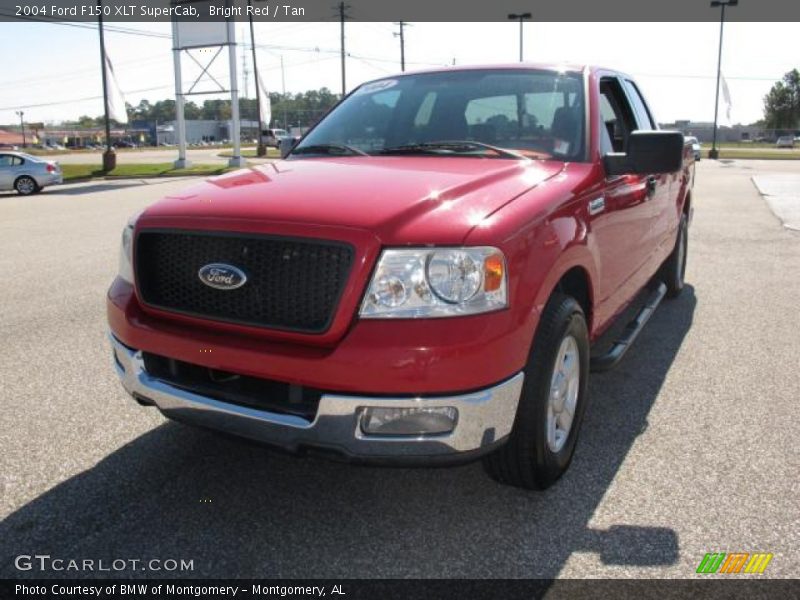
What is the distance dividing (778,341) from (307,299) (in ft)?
13.7

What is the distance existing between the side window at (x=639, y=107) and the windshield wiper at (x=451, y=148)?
1755 mm

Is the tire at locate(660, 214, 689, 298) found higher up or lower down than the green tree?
lower down

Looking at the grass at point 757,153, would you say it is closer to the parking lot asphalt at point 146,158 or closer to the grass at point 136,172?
the parking lot asphalt at point 146,158

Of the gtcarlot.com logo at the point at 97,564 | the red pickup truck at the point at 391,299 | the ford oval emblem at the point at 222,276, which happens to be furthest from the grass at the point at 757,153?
the gtcarlot.com logo at the point at 97,564

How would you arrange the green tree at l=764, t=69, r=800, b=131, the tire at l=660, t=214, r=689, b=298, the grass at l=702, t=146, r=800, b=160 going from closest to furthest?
the tire at l=660, t=214, r=689, b=298, the grass at l=702, t=146, r=800, b=160, the green tree at l=764, t=69, r=800, b=131

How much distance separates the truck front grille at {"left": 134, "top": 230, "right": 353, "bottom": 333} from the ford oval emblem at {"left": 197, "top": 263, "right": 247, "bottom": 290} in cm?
2

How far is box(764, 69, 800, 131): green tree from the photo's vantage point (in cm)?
9875

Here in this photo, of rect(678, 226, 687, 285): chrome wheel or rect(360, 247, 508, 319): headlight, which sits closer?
rect(360, 247, 508, 319): headlight

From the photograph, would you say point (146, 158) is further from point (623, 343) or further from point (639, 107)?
point (623, 343)

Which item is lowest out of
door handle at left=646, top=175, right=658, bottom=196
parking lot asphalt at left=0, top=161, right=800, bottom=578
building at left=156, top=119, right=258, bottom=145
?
parking lot asphalt at left=0, top=161, right=800, bottom=578

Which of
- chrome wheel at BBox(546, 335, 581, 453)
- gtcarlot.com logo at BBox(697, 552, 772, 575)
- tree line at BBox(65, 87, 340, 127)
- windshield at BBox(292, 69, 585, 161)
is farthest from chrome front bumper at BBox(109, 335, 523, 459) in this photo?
tree line at BBox(65, 87, 340, 127)

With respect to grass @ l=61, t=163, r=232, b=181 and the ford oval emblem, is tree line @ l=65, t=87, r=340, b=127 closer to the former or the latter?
grass @ l=61, t=163, r=232, b=181

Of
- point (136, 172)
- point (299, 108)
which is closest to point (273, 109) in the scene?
point (299, 108)

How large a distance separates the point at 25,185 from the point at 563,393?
21643 mm
